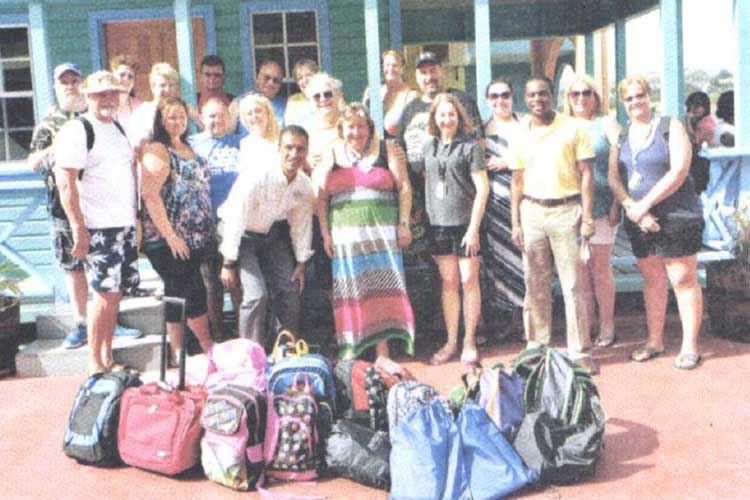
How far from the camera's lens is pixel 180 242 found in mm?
5547

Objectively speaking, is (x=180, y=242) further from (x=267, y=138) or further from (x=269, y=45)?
(x=269, y=45)

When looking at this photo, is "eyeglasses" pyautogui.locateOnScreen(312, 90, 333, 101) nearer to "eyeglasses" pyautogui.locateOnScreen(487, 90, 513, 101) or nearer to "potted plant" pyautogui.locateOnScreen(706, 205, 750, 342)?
"eyeglasses" pyautogui.locateOnScreen(487, 90, 513, 101)

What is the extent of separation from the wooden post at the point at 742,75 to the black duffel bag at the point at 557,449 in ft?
11.9

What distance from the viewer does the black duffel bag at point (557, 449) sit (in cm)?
425

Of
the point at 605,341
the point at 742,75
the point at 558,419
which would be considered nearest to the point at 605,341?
the point at 605,341

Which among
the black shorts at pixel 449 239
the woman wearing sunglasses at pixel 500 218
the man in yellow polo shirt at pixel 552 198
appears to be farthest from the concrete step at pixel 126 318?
the man in yellow polo shirt at pixel 552 198

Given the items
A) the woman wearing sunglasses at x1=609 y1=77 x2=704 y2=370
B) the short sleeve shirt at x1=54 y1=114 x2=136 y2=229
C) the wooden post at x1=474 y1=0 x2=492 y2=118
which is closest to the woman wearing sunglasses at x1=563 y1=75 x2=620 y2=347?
the woman wearing sunglasses at x1=609 y1=77 x2=704 y2=370

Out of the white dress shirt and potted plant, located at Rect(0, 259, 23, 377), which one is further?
potted plant, located at Rect(0, 259, 23, 377)

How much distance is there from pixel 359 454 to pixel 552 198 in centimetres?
221

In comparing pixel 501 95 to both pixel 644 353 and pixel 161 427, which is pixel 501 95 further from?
pixel 161 427

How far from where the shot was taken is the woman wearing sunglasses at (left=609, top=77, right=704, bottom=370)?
18.8 ft

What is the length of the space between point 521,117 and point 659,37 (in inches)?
63.6

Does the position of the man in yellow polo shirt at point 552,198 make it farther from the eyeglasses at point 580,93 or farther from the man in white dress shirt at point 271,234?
the man in white dress shirt at point 271,234

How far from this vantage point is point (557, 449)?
4.31 meters
